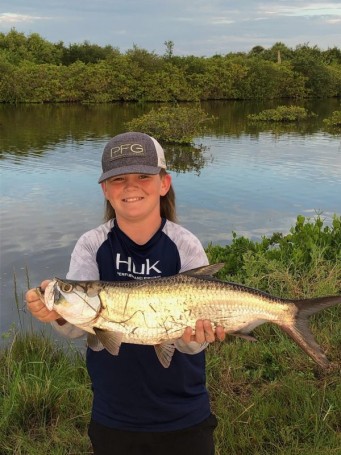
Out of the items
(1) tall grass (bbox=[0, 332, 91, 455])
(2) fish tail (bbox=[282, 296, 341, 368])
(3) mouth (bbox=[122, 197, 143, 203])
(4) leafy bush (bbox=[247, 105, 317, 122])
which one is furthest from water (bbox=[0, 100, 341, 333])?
(4) leafy bush (bbox=[247, 105, 317, 122])

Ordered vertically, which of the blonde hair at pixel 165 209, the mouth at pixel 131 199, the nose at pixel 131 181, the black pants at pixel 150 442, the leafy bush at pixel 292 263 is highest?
the nose at pixel 131 181

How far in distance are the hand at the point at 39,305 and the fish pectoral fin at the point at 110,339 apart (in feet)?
0.76

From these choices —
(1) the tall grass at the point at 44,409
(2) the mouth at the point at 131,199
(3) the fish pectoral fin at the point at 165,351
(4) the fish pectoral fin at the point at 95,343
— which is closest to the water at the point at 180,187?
(1) the tall grass at the point at 44,409

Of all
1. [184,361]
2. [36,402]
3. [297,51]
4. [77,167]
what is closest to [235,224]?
[77,167]

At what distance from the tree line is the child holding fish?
1820 inches

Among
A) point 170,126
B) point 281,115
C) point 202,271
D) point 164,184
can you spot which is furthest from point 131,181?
point 281,115

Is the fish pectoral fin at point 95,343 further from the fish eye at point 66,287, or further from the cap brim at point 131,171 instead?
the cap brim at point 131,171

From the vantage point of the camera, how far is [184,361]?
100 inches

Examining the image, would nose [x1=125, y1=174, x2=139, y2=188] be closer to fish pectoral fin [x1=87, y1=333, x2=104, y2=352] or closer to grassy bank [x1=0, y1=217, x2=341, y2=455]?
fish pectoral fin [x1=87, y1=333, x2=104, y2=352]

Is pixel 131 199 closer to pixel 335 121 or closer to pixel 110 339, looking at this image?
pixel 110 339

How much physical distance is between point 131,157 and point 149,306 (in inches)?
30.0

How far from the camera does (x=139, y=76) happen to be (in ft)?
172

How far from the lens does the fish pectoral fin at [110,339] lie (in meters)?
2.31

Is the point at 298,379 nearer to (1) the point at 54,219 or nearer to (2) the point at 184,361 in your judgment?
(2) the point at 184,361
